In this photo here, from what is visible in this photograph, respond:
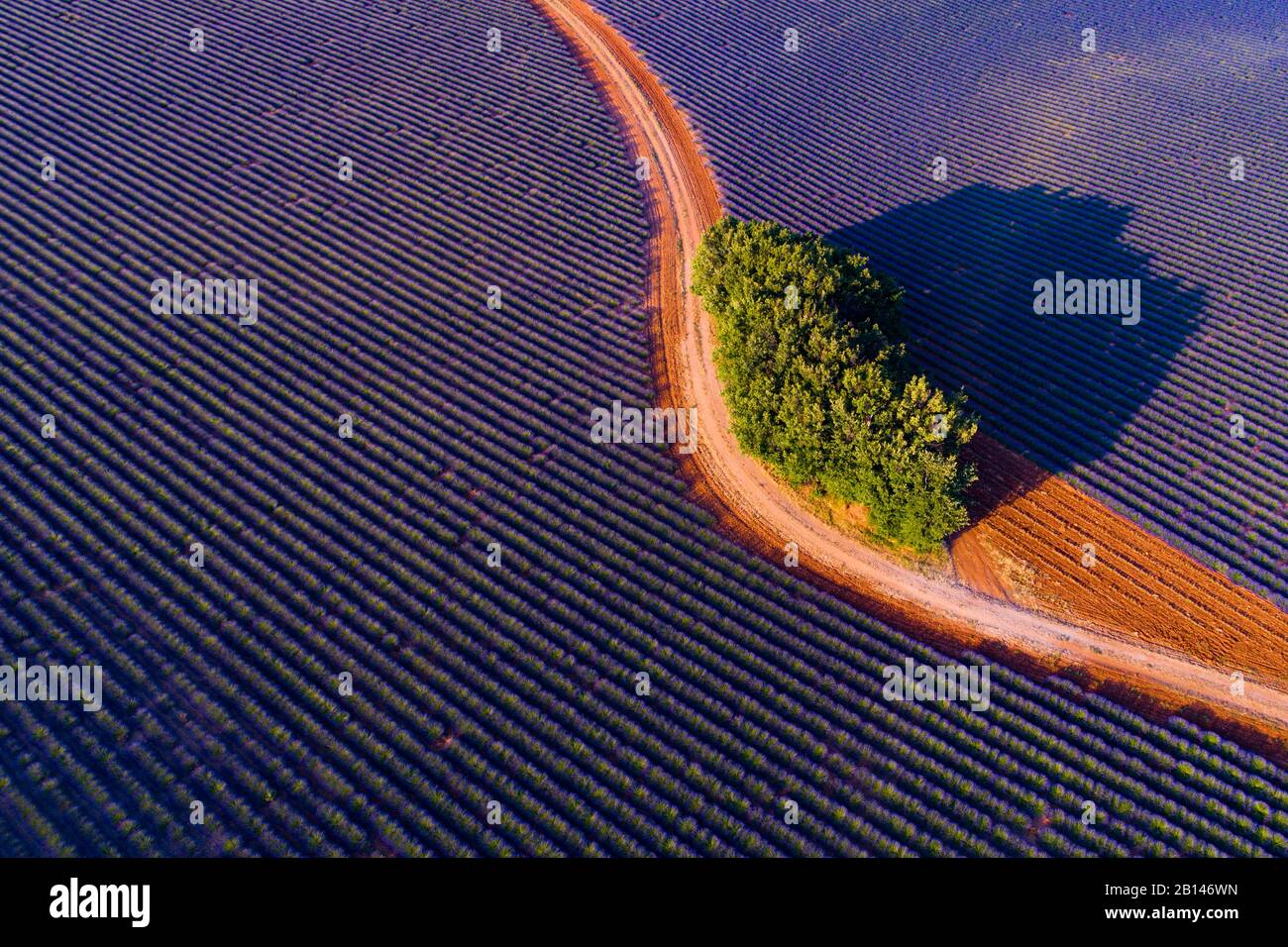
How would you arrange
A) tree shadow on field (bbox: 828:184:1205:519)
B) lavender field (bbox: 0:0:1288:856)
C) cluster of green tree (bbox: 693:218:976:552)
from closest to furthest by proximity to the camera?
lavender field (bbox: 0:0:1288:856) < cluster of green tree (bbox: 693:218:976:552) < tree shadow on field (bbox: 828:184:1205:519)

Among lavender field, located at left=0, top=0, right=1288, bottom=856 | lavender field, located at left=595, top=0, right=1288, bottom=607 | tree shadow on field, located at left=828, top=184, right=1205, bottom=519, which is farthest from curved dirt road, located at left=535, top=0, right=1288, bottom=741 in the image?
lavender field, located at left=595, top=0, right=1288, bottom=607

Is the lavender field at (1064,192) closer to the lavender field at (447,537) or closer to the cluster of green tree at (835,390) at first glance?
the lavender field at (447,537)

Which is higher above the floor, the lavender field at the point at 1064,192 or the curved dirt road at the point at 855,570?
the lavender field at the point at 1064,192

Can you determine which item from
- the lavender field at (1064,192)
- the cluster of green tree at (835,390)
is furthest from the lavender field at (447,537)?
the cluster of green tree at (835,390)

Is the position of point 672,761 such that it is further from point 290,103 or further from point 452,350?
point 290,103

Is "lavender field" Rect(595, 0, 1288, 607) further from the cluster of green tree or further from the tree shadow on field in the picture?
the cluster of green tree
